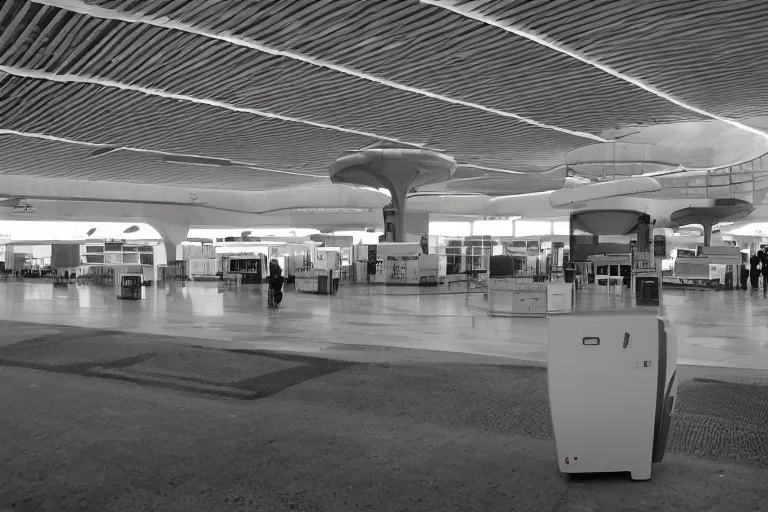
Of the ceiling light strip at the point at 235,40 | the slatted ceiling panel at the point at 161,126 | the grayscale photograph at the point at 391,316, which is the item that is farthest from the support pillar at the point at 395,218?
the ceiling light strip at the point at 235,40

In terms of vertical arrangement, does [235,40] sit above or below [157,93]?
below

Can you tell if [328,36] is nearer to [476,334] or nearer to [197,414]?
[476,334]

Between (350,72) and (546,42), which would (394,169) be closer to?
(350,72)

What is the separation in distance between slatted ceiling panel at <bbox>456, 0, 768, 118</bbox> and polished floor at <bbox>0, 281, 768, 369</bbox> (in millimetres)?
6406

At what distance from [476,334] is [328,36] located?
720 centimetres

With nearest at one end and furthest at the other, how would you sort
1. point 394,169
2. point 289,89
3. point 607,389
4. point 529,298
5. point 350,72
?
point 607,389
point 350,72
point 529,298
point 289,89
point 394,169

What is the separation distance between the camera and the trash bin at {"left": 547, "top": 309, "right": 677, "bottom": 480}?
4934mm

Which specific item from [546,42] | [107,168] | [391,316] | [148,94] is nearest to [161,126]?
[148,94]

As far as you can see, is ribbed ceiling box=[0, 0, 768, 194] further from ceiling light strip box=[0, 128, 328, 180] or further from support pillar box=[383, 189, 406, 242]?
support pillar box=[383, 189, 406, 242]

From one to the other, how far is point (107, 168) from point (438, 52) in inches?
1119

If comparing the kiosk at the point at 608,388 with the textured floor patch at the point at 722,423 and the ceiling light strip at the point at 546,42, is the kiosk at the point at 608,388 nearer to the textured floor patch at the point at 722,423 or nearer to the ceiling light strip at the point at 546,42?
the textured floor patch at the point at 722,423

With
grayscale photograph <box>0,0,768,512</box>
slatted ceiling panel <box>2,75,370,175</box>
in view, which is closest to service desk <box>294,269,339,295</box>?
grayscale photograph <box>0,0,768,512</box>

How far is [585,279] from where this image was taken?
39969 mm

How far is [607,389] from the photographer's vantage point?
4.95m
